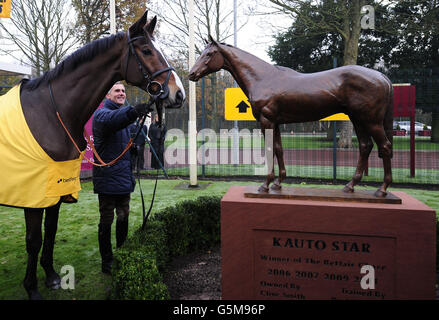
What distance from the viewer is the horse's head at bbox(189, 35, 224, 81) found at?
303 centimetres

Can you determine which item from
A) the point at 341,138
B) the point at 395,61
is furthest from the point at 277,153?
the point at 395,61

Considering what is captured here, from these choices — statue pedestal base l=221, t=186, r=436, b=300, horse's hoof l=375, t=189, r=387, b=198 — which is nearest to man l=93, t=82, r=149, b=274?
statue pedestal base l=221, t=186, r=436, b=300

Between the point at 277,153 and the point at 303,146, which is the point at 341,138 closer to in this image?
the point at 303,146

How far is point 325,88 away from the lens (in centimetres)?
283

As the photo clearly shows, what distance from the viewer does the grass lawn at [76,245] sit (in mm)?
3102

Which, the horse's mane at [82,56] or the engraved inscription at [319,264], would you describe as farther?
the horse's mane at [82,56]

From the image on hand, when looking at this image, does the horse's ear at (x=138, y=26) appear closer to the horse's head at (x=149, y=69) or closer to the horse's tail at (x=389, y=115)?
the horse's head at (x=149, y=69)

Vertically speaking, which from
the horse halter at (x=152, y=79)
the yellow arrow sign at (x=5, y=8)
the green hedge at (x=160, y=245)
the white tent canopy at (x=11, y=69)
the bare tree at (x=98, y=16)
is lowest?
the green hedge at (x=160, y=245)

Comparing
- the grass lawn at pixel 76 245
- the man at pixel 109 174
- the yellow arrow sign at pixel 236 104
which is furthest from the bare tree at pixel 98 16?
the man at pixel 109 174

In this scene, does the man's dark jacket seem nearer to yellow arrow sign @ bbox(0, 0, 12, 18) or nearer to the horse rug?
the horse rug

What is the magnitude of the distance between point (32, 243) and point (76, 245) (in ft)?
5.82

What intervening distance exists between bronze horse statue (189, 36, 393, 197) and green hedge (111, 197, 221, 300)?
1300 mm

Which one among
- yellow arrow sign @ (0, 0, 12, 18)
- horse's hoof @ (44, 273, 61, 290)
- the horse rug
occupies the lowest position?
horse's hoof @ (44, 273, 61, 290)

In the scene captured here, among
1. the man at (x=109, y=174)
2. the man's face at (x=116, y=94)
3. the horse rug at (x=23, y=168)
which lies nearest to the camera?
the horse rug at (x=23, y=168)
